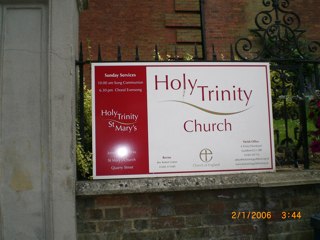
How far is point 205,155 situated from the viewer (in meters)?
3.63

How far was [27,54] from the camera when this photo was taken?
339cm

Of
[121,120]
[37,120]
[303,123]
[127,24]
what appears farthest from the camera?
[127,24]

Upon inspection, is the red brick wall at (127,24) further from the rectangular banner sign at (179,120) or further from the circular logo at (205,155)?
the circular logo at (205,155)

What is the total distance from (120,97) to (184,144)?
0.76 meters

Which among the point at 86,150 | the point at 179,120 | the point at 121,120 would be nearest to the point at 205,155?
the point at 179,120

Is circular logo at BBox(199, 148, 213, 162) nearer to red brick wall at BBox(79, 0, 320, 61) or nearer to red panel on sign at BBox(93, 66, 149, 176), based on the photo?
red panel on sign at BBox(93, 66, 149, 176)

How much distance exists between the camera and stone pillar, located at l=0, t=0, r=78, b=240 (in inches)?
129

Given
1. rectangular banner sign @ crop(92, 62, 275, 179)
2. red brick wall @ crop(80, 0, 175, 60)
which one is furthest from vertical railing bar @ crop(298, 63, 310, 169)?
red brick wall @ crop(80, 0, 175, 60)

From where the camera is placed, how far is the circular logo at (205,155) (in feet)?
11.9

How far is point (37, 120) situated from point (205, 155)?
1591 mm

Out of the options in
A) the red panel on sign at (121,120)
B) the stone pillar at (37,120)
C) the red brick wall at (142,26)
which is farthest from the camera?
the red brick wall at (142,26)
